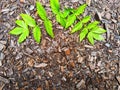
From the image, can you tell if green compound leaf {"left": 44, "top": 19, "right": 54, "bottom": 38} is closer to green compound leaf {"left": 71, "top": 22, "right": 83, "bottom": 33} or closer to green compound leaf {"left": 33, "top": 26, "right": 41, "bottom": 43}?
green compound leaf {"left": 33, "top": 26, "right": 41, "bottom": 43}

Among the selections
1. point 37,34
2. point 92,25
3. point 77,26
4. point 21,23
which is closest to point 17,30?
point 21,23

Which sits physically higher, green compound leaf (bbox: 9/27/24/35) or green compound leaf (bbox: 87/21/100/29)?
green compound leaf (bbox: 9/27/24/35)

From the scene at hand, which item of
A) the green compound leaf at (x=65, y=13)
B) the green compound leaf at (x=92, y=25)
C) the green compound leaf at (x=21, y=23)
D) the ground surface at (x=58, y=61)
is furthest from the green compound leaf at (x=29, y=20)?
the green compound leaf at (x=92, y=25)

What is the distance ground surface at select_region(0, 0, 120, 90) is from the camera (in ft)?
6.92

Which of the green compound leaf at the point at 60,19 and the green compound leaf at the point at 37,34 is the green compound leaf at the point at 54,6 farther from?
the green compound leaf at the point at 37,34

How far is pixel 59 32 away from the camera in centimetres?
229

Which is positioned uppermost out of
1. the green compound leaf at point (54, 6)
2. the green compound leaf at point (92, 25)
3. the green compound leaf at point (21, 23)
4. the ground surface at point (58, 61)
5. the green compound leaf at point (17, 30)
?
the green compound leaf at point (54, 6)

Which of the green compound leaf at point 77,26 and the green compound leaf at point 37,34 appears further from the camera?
the green compound leaf at point 77,26

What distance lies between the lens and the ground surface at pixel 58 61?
211 centimetres

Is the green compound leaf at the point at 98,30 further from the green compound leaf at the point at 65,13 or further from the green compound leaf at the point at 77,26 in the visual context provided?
the green compound leaf at the point at 65,13

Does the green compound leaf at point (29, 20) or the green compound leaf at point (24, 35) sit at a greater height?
the green compound leaf at point (29, 20)

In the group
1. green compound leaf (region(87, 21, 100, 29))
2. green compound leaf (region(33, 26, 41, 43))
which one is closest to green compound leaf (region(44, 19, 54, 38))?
green compound leaf (region(33, 26, 41, 43))

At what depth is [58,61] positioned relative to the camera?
2.19m

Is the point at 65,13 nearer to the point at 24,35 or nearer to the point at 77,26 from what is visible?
the point at 77,26
